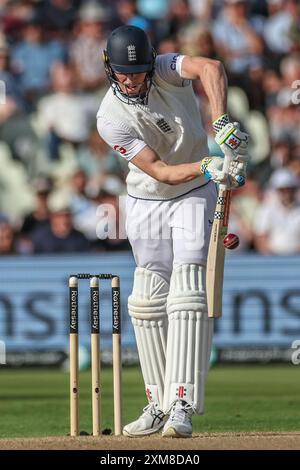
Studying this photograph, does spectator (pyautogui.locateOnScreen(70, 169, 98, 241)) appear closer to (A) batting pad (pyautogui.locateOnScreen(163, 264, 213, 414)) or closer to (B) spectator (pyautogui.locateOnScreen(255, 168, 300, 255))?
(B) spectator (pyautogui.locateOnScreen(255, 168, 300, 255))

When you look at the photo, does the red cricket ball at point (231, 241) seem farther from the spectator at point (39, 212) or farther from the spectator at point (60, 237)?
the spectator at point (39, 212)

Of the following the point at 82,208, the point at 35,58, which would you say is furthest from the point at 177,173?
the point at 35,58

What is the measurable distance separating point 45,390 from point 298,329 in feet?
11.0

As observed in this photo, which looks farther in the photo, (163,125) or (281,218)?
(281,218)

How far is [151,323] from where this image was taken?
7.25 m

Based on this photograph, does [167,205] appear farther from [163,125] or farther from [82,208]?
[82,208]

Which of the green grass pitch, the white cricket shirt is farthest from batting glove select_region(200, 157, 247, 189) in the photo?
the green grass pitch

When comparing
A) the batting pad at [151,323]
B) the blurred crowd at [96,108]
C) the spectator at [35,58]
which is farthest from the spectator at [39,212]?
the batting pad at [151,323]

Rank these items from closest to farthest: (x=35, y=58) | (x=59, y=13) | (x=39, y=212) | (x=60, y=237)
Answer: (x=60, y=237) → (x=39, y=212) → (x=35, y=58) → (x=59, y=13)

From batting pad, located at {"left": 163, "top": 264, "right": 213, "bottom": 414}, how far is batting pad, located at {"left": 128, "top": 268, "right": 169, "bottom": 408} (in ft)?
0.76

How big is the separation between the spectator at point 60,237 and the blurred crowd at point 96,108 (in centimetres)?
1

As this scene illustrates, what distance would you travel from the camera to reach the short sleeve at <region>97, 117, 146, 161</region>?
698 centimetres

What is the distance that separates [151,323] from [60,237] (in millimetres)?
7359
